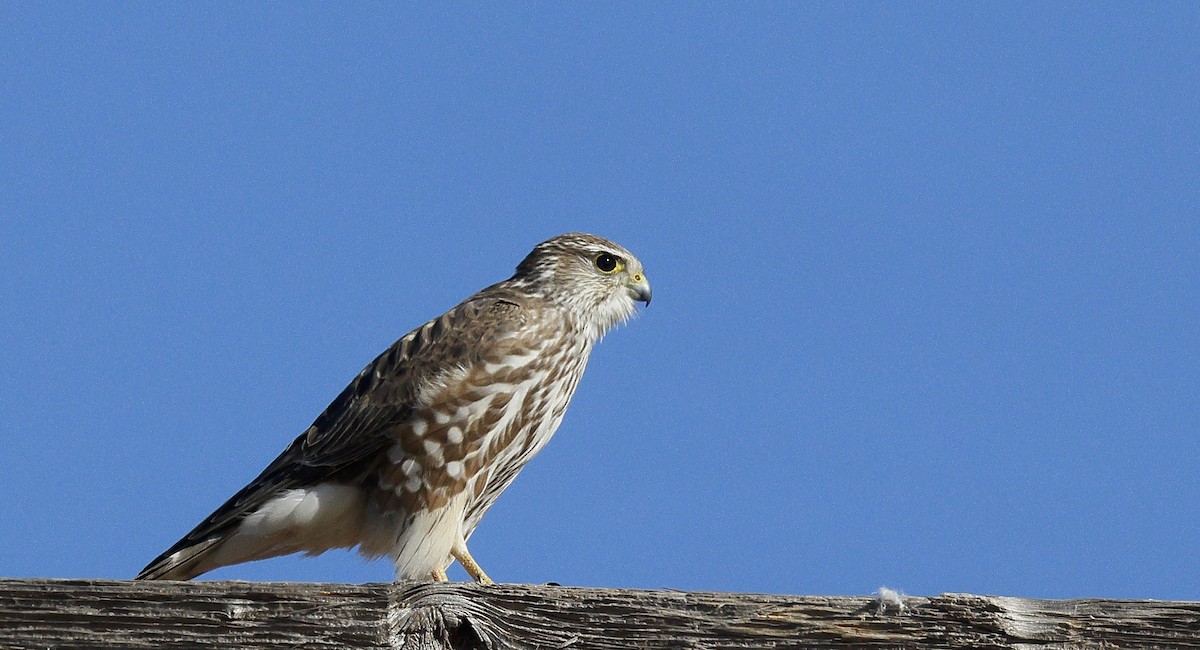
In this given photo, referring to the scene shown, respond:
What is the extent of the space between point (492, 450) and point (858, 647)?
10.6 ft

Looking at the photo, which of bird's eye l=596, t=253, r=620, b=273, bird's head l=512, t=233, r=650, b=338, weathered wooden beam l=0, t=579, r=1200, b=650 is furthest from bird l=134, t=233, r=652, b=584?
weathered wooden beam l=0, t=579, r=1200, b=650

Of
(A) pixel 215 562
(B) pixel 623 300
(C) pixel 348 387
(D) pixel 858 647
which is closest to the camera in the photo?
(D) pixel 858 647

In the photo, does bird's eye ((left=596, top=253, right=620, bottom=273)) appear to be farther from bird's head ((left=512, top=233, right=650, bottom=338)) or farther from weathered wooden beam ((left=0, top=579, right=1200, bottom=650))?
weathered wooden beam ((left=0, top=579, right=1200, bottom=650))

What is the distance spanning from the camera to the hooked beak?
6270 mm

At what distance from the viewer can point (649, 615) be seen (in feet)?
7.32

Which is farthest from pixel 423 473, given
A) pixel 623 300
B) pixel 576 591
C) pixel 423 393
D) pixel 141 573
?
pixel 576 591

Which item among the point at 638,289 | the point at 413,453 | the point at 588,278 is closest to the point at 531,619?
the point at 413,453

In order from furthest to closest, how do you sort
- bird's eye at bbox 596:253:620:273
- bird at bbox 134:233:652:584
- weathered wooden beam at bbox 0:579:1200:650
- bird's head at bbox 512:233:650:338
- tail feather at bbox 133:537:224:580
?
bird's eye at bbox 596:253:620:273 < bird's head at bbox 512:233:650:338 < bird at bbox 134:233:652:584 < tail feather at bbox 133:537:224:580 < weathered wooden beam at bbox 0:579:1200:650

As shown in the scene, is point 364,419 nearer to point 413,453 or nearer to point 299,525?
point 413,453

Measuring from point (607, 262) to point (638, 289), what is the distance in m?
0.19

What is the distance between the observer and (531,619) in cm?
224

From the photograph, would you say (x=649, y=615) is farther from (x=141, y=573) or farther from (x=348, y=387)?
(x=348, y=387)

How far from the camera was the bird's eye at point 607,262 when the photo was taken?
6258mm

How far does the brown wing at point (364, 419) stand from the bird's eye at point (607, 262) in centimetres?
75
